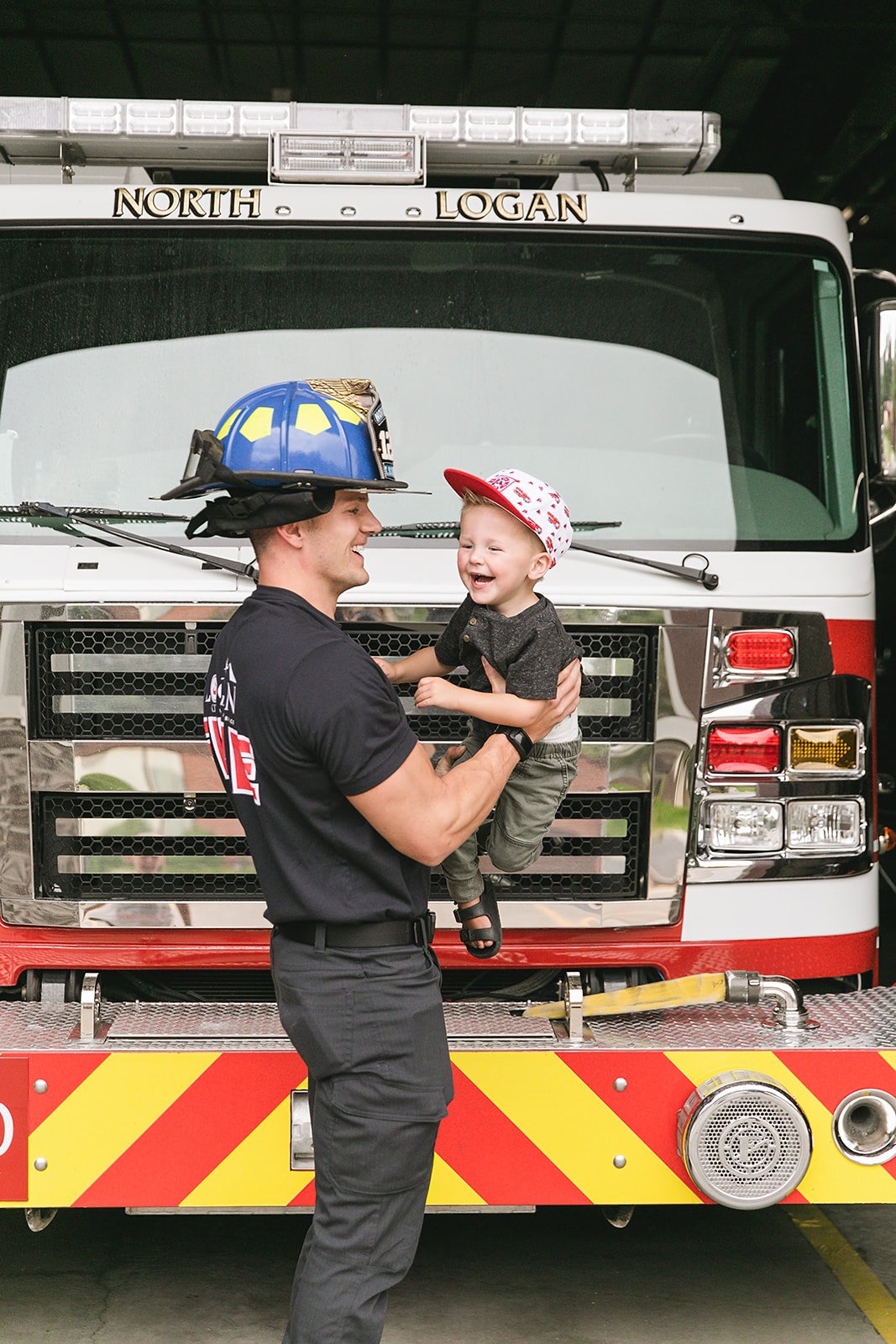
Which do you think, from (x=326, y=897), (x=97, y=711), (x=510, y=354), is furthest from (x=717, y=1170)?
(x=510, y=354)

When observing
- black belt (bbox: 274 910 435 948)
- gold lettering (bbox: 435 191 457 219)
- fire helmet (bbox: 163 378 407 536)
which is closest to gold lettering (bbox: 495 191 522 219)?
gold lettering (bbox: 435 191 457 219)

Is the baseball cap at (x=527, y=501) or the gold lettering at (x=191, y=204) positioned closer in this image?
the baseball cap at (x=527, y=501)

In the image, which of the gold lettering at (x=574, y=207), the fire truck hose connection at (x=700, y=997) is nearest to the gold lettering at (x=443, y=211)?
the gold lettering at (x=574, y=207)

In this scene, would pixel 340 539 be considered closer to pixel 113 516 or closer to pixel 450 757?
pixel 450 757

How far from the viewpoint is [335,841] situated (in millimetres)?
2625

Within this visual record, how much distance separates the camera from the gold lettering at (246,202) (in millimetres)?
4004

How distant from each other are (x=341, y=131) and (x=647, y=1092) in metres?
2.51

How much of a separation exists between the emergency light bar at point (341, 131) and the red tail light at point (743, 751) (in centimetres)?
162

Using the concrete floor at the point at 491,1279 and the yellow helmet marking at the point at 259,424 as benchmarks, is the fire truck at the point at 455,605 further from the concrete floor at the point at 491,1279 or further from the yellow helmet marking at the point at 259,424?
the yellow helmet marking at the point at 259,424

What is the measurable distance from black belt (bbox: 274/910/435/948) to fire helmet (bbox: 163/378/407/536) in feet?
2.29

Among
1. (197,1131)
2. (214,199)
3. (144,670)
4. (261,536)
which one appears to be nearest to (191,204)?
(214,199)

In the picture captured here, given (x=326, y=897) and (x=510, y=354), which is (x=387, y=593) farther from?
(x=326, y=897)

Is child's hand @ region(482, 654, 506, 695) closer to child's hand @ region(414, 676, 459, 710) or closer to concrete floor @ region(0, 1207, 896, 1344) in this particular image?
child's hand @ region(414, 676, 459, 710)

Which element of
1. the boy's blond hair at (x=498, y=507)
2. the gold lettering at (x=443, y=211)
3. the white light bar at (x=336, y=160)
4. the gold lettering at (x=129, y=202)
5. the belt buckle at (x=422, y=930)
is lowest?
the belt buckle at (x=422, y=930)
